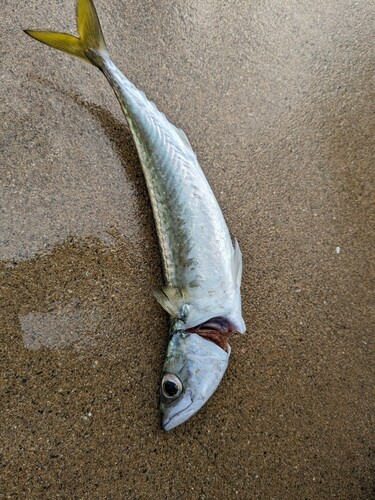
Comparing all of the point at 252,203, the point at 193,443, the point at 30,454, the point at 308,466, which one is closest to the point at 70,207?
the point at 252,203

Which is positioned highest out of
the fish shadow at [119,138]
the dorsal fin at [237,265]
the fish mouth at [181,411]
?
the fish shadow at [119,138]

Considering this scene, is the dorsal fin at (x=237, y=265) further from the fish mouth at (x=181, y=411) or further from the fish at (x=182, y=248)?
the fish mouth at (x=181, y=411)

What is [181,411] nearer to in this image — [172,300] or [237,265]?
[172,300]

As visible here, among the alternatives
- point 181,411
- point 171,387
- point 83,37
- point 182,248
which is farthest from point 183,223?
point 83,37

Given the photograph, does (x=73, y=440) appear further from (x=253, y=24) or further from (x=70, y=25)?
(x=253, y=24)

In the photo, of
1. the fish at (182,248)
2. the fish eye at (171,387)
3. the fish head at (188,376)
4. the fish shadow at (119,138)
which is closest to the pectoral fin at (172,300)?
the fish at (182,248)

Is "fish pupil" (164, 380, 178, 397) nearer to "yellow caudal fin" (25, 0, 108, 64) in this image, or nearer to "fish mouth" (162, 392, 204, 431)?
"fish mouth" (162, 392, 204, 431)

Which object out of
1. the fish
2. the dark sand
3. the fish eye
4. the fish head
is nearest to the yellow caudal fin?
the fish
